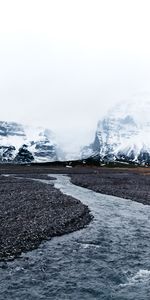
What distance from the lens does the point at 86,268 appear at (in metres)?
27.8

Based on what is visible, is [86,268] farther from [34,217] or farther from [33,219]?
[34,217]

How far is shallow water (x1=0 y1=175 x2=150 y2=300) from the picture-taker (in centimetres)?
2355

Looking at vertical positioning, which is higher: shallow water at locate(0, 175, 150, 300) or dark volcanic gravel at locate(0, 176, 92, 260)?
dark volcanic gravel at locate(0, 176, 92, 260)

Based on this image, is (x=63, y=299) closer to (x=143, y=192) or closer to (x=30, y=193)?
(x=30, y=193)

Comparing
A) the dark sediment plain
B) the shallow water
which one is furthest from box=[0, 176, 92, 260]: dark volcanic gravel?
the shallow water

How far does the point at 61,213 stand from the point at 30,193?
20344mm

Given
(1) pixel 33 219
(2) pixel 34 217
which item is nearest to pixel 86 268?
(1) pixel 33 219

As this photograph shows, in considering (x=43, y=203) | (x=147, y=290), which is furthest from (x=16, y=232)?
(x=43, y=203)

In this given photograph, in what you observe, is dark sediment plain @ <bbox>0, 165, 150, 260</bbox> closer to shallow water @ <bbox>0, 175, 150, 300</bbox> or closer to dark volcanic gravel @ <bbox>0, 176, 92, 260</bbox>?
dark volcanic gravel @ <bbox>0, 176, 92, 260</bbox>

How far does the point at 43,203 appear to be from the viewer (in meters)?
55.9

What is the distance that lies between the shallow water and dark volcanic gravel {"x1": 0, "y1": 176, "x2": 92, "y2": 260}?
50.4 inches

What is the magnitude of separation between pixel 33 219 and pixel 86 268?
52.6 ft

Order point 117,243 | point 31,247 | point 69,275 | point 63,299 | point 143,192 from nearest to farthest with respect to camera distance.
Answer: point 63,299 < point 69,275 < point 31,247 < point 117,243 < point 143,192

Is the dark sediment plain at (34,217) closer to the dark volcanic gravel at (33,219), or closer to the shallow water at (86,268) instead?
the dark volcanic gravel at (33,219)
